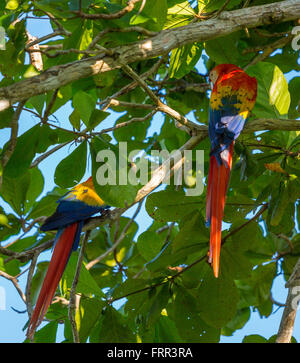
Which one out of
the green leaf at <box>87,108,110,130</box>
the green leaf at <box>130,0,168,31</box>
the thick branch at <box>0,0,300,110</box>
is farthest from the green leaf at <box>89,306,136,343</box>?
the green leaf at <box>130,0,168,31</box>

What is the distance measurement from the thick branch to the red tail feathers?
983 mm

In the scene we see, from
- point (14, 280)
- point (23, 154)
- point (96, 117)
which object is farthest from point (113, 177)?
point (14, 280)

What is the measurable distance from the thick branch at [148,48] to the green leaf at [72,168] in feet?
1.74

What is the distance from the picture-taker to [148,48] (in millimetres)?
1658

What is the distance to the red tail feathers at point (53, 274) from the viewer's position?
6.61 feet

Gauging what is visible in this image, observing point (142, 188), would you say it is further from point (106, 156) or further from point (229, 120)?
point (229, 120)

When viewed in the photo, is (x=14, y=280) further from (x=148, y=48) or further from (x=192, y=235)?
(x=148, y=48)

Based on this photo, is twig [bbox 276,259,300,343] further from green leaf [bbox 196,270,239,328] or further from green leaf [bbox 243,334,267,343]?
green leaf [bbox 243,334,267,343]

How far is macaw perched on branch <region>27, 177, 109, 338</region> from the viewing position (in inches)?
82.8

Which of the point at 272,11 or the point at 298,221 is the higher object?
the point at 272,11
